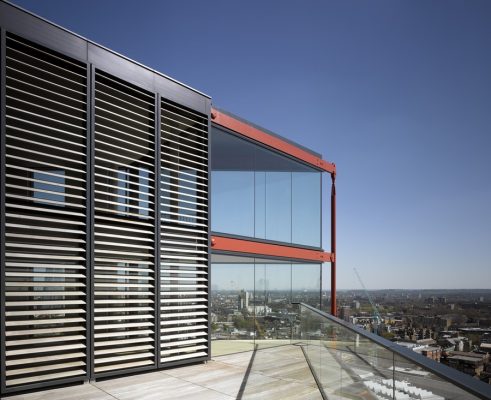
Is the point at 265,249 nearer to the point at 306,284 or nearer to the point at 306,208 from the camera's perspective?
the point at 306,284

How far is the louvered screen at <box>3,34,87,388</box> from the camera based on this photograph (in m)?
6.03

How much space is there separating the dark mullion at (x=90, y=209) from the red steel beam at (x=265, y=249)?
3.01 meters

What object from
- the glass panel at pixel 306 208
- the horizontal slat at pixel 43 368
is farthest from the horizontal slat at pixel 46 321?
the glass panel at pixel 306 208

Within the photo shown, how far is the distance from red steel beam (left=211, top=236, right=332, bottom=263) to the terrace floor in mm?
2453

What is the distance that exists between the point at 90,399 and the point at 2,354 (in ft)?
4.09

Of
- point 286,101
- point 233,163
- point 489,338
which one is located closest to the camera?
point 489,338

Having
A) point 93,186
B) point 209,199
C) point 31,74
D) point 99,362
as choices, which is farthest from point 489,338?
point 31,74

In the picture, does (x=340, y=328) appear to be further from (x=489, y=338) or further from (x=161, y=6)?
(x=161, y=6)

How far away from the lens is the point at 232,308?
1052cm

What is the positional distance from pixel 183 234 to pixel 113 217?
4.98 ft

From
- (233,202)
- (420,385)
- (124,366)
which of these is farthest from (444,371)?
(233,202)

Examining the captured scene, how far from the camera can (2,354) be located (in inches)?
227

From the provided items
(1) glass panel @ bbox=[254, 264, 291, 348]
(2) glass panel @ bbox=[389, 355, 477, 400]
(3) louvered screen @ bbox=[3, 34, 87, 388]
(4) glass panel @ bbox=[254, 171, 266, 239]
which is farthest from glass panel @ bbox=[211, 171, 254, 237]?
(2) glass panel @ bbox=[389, 355, 477, 400]

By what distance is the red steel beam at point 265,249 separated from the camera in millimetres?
9711
